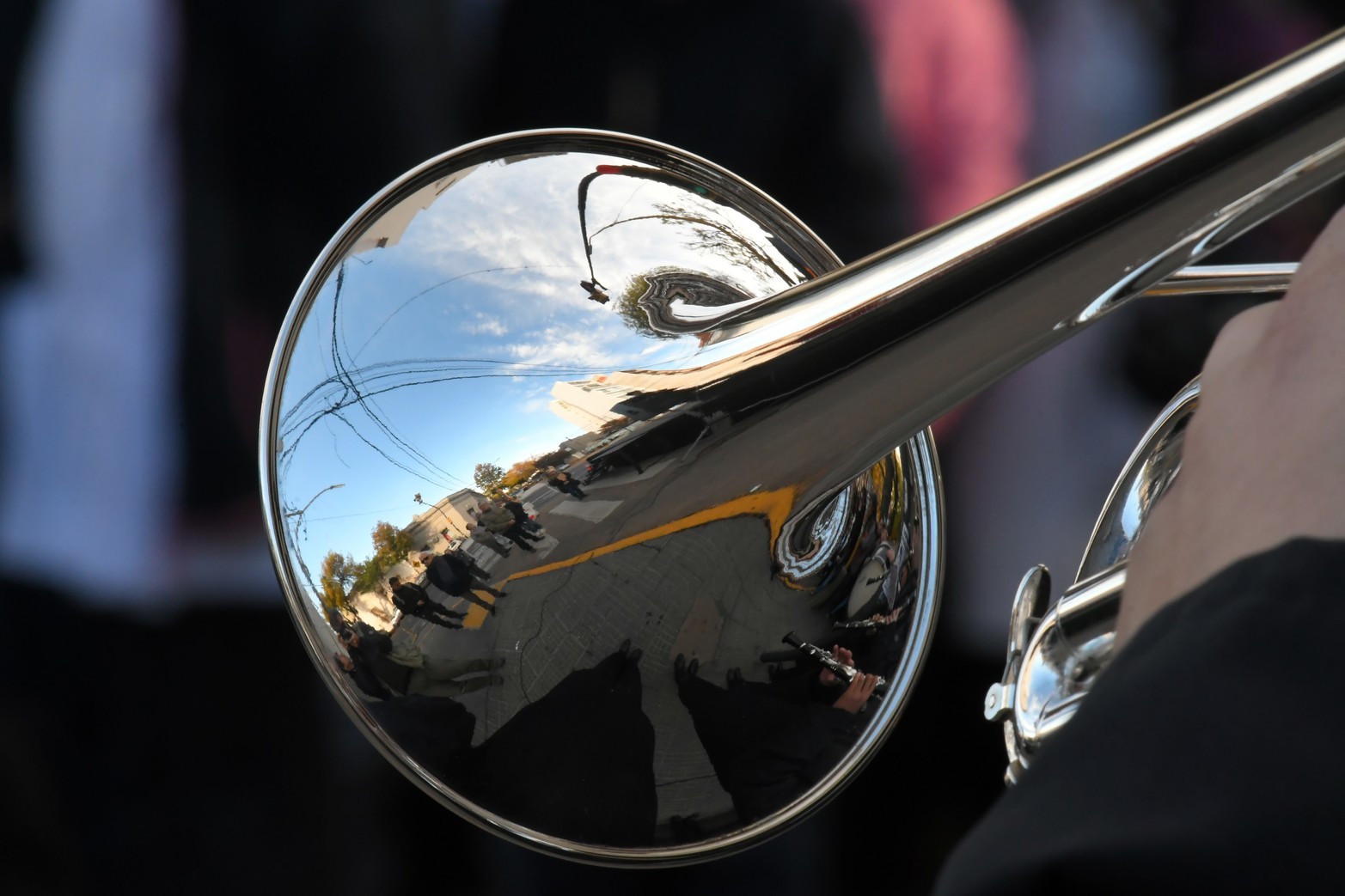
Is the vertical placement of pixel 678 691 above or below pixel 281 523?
below

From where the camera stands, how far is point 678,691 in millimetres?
580

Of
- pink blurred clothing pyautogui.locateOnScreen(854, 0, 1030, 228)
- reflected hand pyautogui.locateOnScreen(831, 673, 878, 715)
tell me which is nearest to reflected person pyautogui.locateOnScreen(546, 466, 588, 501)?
reflected hand pyautogui.locateOnScreen(831, 673, 878, 715)

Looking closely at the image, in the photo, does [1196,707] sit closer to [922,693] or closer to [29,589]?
[922,693]

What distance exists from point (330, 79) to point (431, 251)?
3.54 ft

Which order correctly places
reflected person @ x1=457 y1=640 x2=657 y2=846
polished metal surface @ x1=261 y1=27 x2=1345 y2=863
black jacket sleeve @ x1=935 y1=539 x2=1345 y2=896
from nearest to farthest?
black jacket sleeve @ x1=935 y1=539 x2=1345 y2=896 < polished metal surface @ x1=261 y1=27 x2=1345 y2=863 < reflected person @ x1=457 y1=640 x2=657 y2=846

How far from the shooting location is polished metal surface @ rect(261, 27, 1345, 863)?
1.51 feet

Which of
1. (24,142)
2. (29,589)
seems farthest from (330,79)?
(29,589)

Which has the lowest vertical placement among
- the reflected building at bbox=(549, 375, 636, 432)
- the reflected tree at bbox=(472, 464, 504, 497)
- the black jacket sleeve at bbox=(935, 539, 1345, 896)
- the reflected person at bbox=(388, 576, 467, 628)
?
the black jacket sleeve at bbox=(935, 539, 1345, 896)

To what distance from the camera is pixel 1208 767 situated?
10.4 inches

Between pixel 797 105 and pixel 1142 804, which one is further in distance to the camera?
pixel 797 105

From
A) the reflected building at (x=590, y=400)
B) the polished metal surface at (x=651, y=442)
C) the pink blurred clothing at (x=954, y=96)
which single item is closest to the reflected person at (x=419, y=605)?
the polished metal surface at (x=651, y=442)

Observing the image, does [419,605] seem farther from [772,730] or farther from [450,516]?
[772,730]

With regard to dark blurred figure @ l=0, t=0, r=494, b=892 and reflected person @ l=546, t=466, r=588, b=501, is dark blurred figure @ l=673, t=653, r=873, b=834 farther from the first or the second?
dark blurred figure @ l=0, t=0, r=494, b=892

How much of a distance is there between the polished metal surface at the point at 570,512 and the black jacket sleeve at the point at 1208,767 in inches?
8.8
